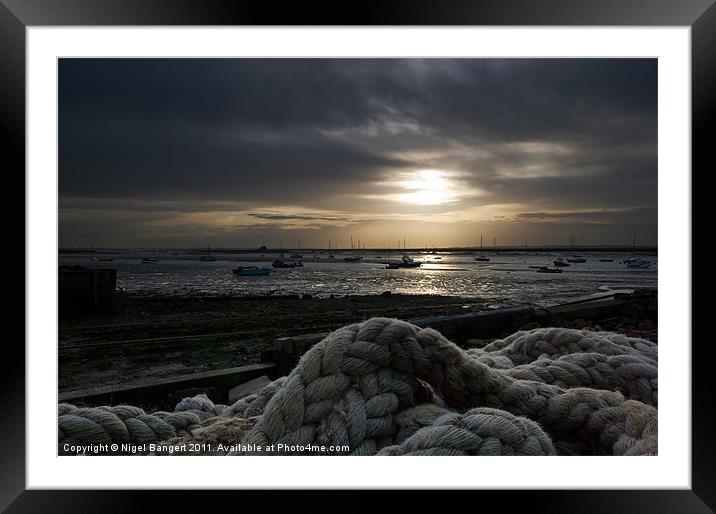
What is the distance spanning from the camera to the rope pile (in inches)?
53.3

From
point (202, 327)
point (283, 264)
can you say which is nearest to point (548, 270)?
point (283, 264)

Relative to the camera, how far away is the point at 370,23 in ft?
4.62

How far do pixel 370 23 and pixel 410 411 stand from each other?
48.7 inches

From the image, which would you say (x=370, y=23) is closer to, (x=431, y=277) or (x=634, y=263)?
(x=634, y=263)

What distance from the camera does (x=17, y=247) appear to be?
148 centimetres

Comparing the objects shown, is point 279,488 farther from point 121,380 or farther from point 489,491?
point 121,380

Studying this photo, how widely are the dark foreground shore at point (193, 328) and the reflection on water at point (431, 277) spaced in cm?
23

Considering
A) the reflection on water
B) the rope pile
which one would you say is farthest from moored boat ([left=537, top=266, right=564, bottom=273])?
the rope pile

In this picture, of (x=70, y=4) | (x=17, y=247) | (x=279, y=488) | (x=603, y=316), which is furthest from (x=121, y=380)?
(x=603, y=316)

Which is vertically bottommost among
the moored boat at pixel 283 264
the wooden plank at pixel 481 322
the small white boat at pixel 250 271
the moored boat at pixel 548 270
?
the wooden plank at pixel 481 322

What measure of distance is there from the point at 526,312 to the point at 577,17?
2.41m

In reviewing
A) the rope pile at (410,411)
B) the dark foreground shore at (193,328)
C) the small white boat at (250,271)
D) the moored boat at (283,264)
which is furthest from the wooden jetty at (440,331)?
the small white boat at (250,271)

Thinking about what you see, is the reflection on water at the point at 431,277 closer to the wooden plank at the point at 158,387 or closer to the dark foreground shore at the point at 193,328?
the dark foreground shore at the point at 193,328

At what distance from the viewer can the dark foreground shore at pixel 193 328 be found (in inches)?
135
